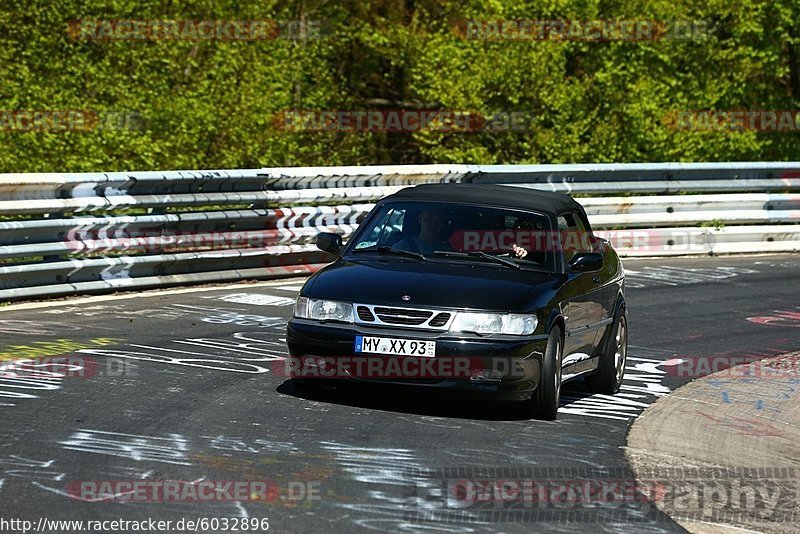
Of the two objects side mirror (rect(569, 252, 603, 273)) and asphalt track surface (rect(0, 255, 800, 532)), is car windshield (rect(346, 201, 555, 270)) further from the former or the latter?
asphalt track surface (rect(0, 255, 800, 532))

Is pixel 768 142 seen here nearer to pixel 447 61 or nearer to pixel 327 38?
pixel 447 61

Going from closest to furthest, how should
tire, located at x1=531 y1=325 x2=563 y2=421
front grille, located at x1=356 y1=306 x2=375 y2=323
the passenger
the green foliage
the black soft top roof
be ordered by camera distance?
front grille, located at x1=356 y1=306 x2=375 y2=323
tire, located at x1=531 y1=325 x2=563 y2=421
the passenger
the black soft top roof
the green foliage

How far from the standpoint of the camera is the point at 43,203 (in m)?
Result: 14.0

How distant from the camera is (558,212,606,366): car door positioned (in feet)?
32.9

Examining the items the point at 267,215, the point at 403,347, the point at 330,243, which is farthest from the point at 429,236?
the point at 267,215

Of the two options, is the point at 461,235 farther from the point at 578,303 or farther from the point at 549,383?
the point at 549,383

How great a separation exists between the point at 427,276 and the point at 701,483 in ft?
8.02

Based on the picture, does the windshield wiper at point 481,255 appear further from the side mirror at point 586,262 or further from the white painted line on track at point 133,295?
the white painted line on track at point 133,295

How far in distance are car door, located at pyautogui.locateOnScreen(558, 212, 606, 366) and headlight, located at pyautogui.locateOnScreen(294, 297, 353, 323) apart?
5.09ft

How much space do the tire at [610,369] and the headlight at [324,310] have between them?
2.50 meters

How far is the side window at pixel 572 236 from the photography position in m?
10.5

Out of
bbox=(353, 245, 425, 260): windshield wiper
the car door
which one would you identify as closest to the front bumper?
the car door

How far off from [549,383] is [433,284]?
1.01m

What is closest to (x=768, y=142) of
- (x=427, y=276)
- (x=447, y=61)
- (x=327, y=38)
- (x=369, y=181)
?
(x=447, y=61)
